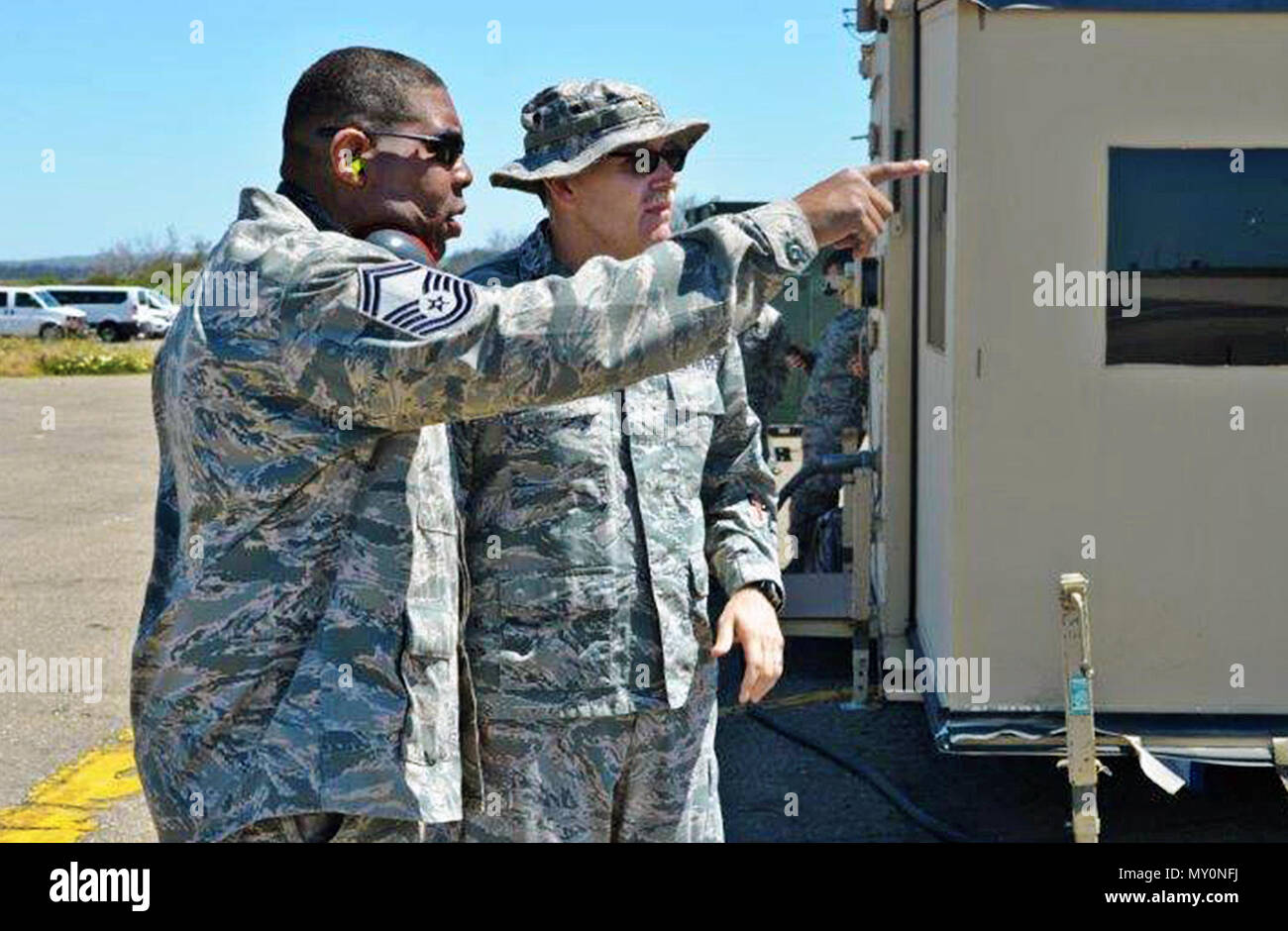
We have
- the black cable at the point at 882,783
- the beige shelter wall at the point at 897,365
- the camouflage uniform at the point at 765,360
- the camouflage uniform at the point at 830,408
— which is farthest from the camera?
the camouflage uniform at the point at 765,360

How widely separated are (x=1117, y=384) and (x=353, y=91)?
2.59 m

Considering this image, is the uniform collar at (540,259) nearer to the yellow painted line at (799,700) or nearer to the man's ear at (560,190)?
the man's ear at (560,190)

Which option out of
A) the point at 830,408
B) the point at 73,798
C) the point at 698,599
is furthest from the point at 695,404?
the point at 830,408

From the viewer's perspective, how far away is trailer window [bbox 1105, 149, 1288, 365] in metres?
4.35

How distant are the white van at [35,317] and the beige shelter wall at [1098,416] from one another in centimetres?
4614

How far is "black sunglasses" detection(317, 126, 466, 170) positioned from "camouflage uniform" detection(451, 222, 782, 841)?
1.86 ft

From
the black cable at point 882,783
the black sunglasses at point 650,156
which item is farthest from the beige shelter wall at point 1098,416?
the black sunglasses at point 650,156

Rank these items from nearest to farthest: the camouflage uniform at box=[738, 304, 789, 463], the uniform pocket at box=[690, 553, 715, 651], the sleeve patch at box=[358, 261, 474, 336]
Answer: the sleeve patch at box=[358, 261, 474, 336], the uniform pocket at box=[690, 553, 715, 651], the camouflage uniform at box=[738, 304, 789, 463]

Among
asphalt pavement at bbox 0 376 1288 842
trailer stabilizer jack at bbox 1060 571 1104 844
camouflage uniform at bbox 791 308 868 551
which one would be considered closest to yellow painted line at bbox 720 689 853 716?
asphalt pavement at bbox 0 376 1288 842

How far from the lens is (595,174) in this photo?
300cm

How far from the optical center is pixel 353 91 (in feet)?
7.68

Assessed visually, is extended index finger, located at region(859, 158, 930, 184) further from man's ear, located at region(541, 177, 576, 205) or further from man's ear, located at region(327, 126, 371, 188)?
man's ear, located at region(541, 177, 576, 205)

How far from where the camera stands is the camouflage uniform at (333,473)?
207cm

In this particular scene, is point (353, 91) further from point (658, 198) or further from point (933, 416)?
point (933, 416)
